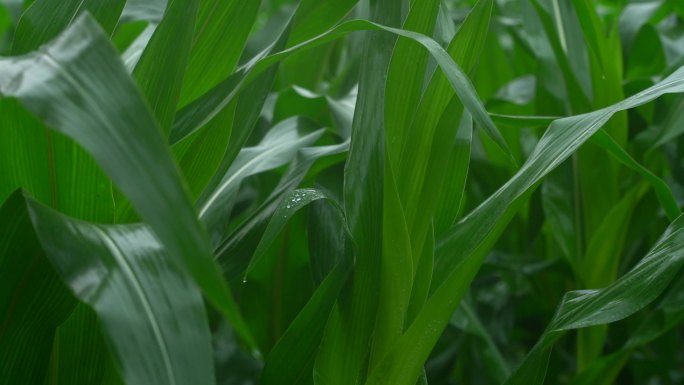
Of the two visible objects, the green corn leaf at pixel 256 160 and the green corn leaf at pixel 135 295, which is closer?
the green corn leaf at pixel 135 295

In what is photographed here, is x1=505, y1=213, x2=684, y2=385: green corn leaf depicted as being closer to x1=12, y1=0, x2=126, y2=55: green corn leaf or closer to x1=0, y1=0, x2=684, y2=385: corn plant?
x1=0, y1=0, x2=684, y2=385: corn plant

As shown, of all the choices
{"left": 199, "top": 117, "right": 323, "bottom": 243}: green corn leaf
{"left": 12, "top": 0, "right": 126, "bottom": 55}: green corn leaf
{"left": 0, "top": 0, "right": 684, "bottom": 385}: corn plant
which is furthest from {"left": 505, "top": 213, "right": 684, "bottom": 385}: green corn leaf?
{"left": 12, "top": 0, "right": 126, "bottom": 55}: green corn leaf

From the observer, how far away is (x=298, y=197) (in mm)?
601

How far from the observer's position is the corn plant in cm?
41

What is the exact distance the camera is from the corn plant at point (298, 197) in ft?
A: 1.34

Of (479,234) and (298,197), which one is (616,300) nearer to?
(479,234)

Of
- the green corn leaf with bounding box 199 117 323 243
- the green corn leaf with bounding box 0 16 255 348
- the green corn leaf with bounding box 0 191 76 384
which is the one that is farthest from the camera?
the green corn leaf with bounding box 199 117 323 243

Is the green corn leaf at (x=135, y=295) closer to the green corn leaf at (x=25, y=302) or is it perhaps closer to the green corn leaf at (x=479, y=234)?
the green corn leaf at (x=25, y=302)

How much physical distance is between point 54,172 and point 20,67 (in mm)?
124

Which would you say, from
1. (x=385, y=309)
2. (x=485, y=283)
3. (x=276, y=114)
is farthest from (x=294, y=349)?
(x=485, y=283)

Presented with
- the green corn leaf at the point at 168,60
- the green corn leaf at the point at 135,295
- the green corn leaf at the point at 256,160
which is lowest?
the green corn leaf at the point at 256,160

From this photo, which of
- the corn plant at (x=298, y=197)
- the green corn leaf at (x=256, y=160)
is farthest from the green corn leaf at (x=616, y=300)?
the green corn leaf at (x=256, y=160)

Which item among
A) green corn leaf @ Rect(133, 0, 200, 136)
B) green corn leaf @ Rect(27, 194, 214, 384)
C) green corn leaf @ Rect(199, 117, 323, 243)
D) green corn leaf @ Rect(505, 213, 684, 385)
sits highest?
green corn leaf @ Rect(133, 0, 200, 136)

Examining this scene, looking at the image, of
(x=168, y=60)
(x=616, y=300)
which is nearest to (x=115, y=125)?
(x=168, y=60)
